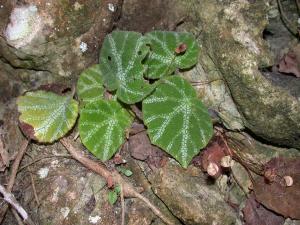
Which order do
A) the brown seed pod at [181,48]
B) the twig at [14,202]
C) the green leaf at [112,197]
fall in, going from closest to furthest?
the twig at [14,202] → the green leaf at [112,197] → the brown seed pod at [181,48]

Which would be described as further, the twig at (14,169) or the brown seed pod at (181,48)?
the brown seed pod at (181,48)

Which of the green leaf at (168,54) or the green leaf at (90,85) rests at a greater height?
the green leaf at (168,54)

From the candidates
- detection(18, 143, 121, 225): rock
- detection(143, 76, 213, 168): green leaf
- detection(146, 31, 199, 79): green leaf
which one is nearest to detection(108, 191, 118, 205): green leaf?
detection(18, 143, 121, 225): rock

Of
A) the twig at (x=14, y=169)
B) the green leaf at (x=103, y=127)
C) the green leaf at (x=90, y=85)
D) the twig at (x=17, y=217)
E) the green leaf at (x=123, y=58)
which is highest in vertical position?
the green leaf at (x=123, y=58)

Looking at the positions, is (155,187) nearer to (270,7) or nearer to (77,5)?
(77,5)

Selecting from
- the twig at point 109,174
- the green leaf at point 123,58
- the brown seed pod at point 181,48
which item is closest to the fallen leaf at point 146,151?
the twig at point 109,174

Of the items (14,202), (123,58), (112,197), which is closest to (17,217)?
(14,202)

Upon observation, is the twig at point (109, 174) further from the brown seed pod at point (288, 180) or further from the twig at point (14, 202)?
the brown seed pod at point (288, 180)

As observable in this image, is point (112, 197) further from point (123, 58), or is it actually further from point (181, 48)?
point (181, 48)
